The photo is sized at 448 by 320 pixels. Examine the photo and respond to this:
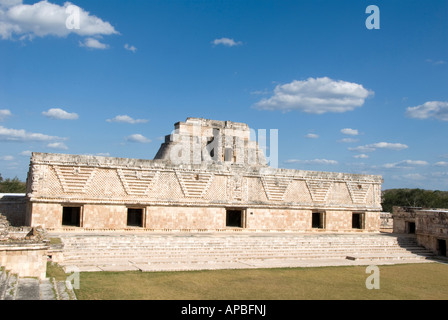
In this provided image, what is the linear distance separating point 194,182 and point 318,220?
8982 millimetres

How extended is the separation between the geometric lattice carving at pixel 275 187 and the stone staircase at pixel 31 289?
13.1 meters

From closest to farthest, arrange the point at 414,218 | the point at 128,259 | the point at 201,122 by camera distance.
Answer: the point at 128,259 → the point at 414,218 → the point at 201,122

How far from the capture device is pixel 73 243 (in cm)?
1417

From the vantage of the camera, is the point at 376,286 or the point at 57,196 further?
the point at 57,196

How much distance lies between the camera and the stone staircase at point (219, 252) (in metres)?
13.4

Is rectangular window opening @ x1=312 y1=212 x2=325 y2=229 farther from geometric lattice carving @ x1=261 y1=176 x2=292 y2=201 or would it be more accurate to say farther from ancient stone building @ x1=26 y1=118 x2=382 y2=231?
geometric lattice carving @ x1=261 y1=176 x2=292 y2=201

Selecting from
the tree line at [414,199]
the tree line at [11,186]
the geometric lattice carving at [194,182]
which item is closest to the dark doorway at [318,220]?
the geometric lattice carving at [194,182]

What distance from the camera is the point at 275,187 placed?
71.4ft

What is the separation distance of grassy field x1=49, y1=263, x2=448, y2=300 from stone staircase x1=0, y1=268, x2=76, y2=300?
1.30 feet

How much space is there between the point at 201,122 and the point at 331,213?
28.6ft

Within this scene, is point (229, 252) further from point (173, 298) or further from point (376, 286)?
point (173, 298)

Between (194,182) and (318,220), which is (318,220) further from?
(194,182)

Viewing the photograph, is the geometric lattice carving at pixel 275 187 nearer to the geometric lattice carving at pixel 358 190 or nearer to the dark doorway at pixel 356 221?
the geometric lattice carving at pixel 358 190
